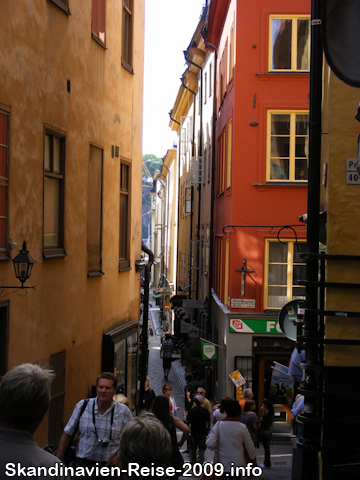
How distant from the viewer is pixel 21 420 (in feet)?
10.8

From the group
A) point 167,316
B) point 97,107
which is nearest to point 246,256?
point 97,107

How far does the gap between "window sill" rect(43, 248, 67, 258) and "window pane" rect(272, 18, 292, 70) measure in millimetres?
10981

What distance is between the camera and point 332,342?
6.29 m

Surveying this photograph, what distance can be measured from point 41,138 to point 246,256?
35.5ft

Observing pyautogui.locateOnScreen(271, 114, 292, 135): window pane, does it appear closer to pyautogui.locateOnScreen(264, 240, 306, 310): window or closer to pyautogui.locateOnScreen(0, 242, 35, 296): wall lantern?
pyautogui.locateOnScreen(264, 240, 306, 310): window

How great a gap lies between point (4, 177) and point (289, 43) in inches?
513

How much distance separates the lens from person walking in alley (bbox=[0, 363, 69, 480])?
3227mm

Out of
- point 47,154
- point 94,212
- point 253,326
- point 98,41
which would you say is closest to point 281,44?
point 253,326

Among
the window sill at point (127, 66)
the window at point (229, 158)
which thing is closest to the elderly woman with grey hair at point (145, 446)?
the window sill at point (127, 66)

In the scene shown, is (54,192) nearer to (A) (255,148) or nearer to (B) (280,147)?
(A) (255,148)

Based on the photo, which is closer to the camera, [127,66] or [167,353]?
[127,66]

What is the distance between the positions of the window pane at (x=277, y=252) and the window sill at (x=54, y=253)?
960cm

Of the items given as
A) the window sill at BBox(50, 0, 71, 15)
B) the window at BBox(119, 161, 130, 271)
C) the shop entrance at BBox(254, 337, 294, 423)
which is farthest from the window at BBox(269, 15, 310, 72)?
the window sill at BBox(50, 0, 71, 15)

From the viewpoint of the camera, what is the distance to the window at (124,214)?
16031mm
